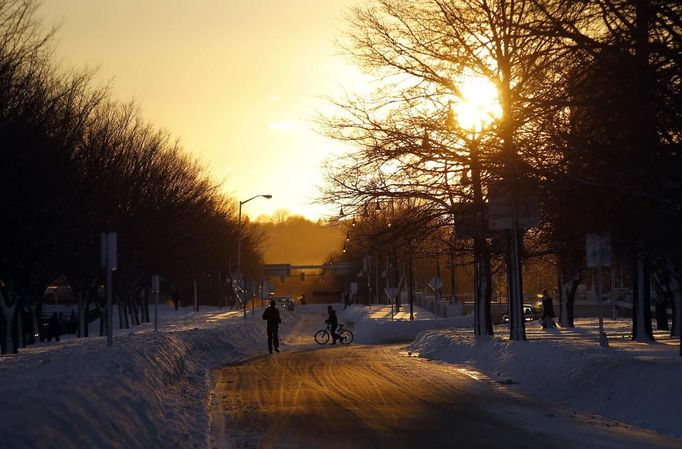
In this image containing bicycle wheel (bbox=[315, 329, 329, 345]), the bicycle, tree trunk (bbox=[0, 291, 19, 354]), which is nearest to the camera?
tree trunk (bbox=[0, 291, 19, 354])

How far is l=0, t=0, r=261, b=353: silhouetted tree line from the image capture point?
30719mm

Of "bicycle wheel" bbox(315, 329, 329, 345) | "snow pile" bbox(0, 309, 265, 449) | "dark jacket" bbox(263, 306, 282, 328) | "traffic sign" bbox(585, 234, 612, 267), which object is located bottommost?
"bicycle wheel" bbox(315, 329, 329, 345)

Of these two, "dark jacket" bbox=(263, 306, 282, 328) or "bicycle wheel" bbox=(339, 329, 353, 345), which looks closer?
"dark jacket" bbox=(263, 306, 282, 328)

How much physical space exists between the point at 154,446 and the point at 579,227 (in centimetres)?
895

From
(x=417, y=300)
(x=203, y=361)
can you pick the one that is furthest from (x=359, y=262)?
(x=203, y=361)

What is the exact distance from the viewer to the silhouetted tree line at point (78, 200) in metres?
30.7

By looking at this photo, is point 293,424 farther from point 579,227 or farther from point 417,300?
point 417,300

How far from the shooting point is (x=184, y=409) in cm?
1697

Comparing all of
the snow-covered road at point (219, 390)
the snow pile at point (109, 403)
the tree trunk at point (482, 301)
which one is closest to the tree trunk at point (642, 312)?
the snow-covered road at point (219, 390)

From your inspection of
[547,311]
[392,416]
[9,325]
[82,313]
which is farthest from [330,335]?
[392,416]

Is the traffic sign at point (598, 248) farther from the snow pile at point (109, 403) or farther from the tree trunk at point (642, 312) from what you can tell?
the tree trunk at point (642, 312)

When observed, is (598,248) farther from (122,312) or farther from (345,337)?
(122,312)

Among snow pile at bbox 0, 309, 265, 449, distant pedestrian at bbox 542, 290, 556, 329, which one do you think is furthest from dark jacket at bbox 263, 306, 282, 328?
distant pedestrian at bbox 542, 290, 556, 329

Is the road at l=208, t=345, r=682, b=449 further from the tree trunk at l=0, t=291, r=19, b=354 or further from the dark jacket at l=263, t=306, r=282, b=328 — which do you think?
the tree trunk at l=0, t=291, r=19, b=354
